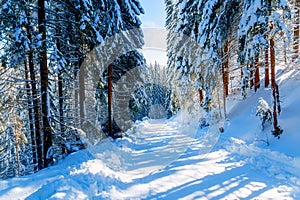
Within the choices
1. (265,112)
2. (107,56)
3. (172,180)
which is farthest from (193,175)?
(107,56)

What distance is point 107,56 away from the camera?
43.2 ft

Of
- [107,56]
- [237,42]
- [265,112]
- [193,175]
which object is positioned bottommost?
[193,175]

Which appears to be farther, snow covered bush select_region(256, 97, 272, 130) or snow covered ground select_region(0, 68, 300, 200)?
snow covered bush select_region(256, 97, 272, 130)

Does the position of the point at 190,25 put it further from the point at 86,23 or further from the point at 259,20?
the point at 86,23

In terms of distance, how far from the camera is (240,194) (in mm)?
5523

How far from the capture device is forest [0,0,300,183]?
7359 mm

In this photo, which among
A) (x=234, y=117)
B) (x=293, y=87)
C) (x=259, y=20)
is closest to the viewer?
(x=259, y=20)

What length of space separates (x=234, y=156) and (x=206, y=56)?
8201 mm

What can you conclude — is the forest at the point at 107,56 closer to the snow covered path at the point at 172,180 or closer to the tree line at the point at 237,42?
the tree line at the point at 237,42

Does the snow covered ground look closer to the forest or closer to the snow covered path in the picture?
the snow covered path

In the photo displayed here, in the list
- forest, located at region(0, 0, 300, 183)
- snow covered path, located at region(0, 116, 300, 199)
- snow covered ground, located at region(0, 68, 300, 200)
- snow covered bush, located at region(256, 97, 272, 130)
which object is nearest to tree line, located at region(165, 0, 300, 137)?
forest, located at region(0, 0, 300, 183)

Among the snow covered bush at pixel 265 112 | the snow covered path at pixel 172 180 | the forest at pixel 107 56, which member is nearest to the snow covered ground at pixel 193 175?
the snow covered path at pixel 172 180

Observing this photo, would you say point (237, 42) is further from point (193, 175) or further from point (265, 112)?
point (193, 175)

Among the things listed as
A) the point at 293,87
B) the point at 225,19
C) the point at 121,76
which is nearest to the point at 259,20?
the point at 225,19
